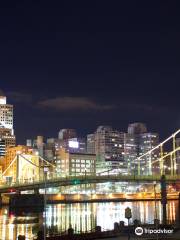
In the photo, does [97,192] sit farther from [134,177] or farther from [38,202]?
[134,177]

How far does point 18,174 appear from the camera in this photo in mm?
166250

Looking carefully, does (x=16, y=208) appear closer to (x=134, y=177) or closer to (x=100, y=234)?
(x=134, y=177)

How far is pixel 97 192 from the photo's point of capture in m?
171

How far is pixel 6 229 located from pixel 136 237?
90.0ft

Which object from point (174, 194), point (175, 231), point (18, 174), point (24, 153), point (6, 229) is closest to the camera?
point (175, 231)

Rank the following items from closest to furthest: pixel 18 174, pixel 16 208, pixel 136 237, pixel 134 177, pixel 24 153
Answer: pixel 136 237, pixel 134 177, pixel 16 208, pixel 18 174, pixel 24 153

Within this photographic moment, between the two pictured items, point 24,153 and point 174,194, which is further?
point 24,153

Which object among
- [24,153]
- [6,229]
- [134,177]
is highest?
[24,153]

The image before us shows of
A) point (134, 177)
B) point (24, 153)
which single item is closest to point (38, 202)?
point (134, 177)

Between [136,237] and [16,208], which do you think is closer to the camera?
[136,237]

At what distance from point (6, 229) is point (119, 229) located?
2098 centimetres

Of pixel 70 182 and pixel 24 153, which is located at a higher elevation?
pixel 24 153

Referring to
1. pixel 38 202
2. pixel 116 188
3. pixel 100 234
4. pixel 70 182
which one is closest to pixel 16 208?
pixel 38 202

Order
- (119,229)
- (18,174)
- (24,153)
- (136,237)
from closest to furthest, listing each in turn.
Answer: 1. (136,237)
2. (119,229)
3. (18,174)
4. (24,153)
